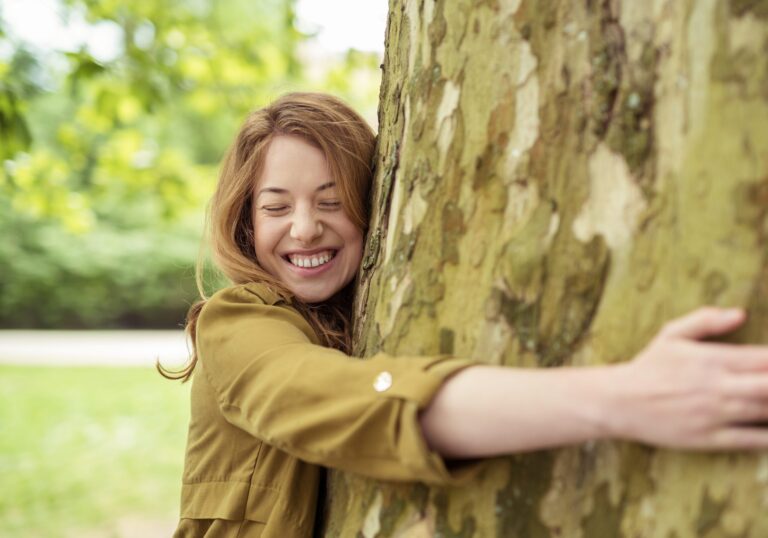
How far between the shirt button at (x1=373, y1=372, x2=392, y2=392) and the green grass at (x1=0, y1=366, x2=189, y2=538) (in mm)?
5792

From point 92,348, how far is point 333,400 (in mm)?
14587

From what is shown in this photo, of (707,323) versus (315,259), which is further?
(315,259)

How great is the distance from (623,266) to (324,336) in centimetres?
92

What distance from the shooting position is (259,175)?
2.17 m

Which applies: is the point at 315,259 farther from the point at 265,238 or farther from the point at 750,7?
the point at 750,7

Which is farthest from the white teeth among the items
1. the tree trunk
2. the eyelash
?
the tree trunk

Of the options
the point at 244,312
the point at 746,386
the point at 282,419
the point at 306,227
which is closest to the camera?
the point at 746,386

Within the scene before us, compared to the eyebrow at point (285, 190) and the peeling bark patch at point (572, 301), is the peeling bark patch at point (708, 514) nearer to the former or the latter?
the peeling bark patch at point (572, 301)

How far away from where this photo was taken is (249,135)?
2242 millimetres

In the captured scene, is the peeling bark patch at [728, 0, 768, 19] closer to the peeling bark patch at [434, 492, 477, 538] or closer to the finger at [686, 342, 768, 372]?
the finger at [686, 342, 768, 372]

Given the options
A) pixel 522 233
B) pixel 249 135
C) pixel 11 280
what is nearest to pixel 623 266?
pixel 522 233

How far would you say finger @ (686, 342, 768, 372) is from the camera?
3.68ft

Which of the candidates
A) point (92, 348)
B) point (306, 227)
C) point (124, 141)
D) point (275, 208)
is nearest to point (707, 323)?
point (306, 227)

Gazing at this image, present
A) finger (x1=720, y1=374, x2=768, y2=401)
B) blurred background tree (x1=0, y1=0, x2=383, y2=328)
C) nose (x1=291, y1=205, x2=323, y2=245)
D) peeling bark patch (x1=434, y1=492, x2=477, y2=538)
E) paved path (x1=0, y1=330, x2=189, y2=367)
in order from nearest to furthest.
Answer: finger (x1=720, y1=374, x2=768, y2=401) → peeling bark patch (x1=434, y1=492, x2=477, y2=538) → nose (x1=291, y1=205, x2=323, y2=245) → blurred background tree (x1=0, y1=0, x2=383, y2=328) → paved path (x1=0, y1=330, x2=189, y2=367)
